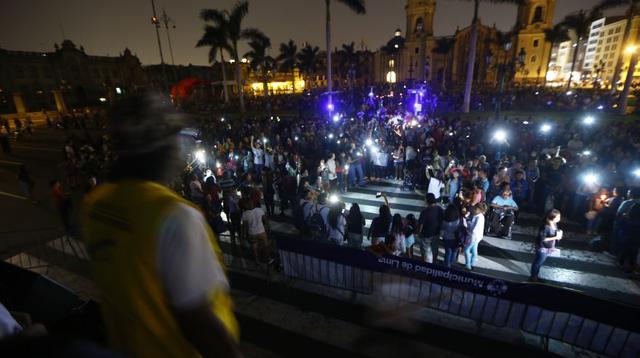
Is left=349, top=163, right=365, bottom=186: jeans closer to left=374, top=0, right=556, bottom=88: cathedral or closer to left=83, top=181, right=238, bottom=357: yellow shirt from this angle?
left=83, top=181, right=238, bottom=357: yellow shirt

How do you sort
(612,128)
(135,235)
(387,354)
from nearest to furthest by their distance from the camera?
(135,235) → (387,354) → (612,128)

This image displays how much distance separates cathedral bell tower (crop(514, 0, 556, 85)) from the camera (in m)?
64.0

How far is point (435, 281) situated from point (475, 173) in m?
5.06

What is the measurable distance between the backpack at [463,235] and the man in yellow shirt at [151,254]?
6144mm

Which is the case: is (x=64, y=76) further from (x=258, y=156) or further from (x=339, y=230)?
(x=339, y=230)

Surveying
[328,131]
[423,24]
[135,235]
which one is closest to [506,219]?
[135,235]

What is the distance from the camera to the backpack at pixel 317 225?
7352mm

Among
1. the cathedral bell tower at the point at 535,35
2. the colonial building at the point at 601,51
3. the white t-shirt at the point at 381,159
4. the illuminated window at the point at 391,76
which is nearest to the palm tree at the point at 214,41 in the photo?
the white t-shirt at the point at 381,159

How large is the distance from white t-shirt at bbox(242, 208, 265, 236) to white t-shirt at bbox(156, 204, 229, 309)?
5.44m

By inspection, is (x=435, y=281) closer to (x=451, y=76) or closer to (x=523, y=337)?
(x=523, y=337)

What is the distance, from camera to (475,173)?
9.06 metres

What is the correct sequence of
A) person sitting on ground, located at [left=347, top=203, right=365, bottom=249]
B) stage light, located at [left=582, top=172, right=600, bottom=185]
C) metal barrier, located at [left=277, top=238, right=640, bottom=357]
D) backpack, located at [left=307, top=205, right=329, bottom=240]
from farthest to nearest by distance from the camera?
1. stage light, located at [left=582, top=172, right=600, bottom=185]
2. backpack, located at [left=307, top=205, right=329, bottom=240]
3. person sitting on ground, located at [left=347, top=203, right=365, bottom=249]
4. metal barrier, located at [left=277, top=238, right=640, bottom=357]

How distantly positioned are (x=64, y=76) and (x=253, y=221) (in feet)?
223

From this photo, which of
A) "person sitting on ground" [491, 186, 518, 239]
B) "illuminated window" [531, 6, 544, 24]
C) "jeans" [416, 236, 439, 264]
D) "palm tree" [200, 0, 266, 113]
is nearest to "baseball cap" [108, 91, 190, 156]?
"jeans" [416, 236, 439, 264]
